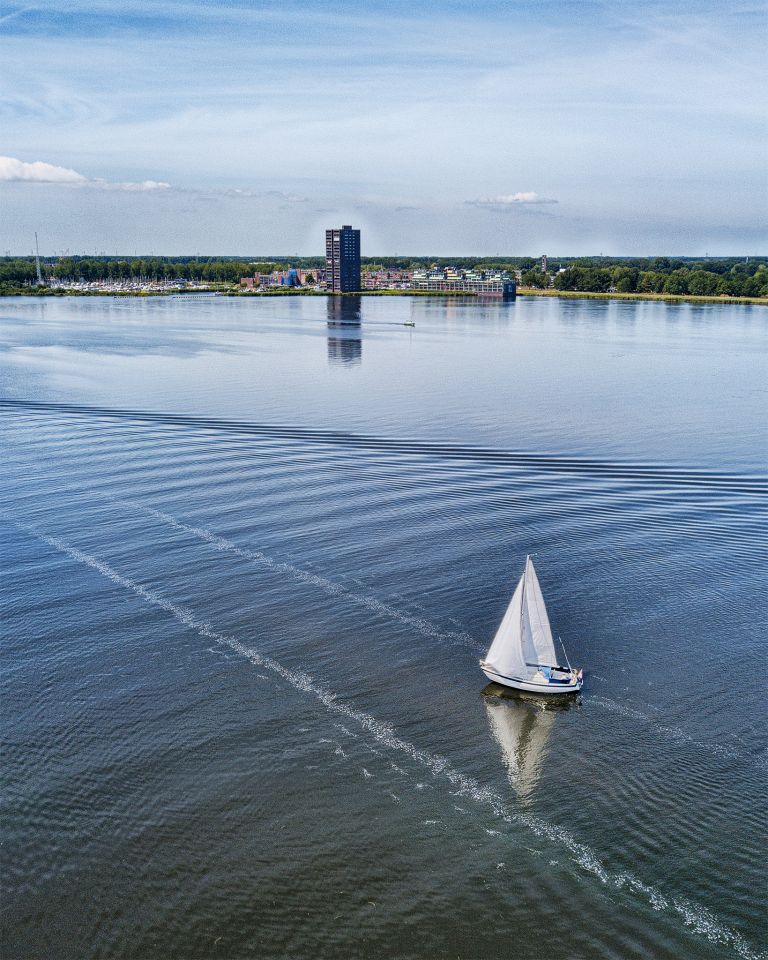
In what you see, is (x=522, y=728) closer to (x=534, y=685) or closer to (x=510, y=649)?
(x=534, y=685)

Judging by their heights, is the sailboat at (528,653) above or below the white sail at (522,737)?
above

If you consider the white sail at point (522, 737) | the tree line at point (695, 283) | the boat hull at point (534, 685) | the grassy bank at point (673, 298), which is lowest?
the white sail at point (522, 737)

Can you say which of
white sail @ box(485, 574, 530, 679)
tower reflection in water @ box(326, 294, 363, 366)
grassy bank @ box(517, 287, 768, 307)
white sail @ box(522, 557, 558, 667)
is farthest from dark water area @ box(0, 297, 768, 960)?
grassy bank @ box(517, 287, 768, 307)

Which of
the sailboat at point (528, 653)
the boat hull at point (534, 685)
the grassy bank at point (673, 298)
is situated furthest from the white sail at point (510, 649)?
the grassy bank at point (673, 298)

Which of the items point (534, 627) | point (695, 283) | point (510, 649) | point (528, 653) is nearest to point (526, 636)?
point (534, 627)

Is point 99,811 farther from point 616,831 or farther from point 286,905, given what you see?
point 616,831

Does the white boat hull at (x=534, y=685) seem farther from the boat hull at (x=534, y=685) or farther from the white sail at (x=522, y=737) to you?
the white sail at (x=522, y=737)

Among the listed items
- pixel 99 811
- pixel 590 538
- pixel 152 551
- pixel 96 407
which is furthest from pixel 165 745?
pixel 96 407

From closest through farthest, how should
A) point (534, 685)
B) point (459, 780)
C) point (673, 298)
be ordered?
1. point (459, 780)
2. point (534, 685)
3. point (673, 298)
